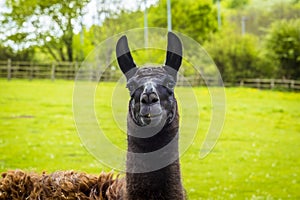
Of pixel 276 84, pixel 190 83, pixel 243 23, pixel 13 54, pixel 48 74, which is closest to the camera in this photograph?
pixel 190 83

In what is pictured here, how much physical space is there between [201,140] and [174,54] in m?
3.33

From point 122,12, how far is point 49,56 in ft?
9.18

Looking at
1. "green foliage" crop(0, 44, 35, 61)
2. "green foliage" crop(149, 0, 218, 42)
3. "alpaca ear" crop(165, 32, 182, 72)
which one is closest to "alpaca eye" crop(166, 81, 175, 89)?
"alpaca ear" crop(165, 32, 182, 72)

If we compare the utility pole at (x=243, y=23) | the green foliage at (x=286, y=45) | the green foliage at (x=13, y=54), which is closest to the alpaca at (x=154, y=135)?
the green foliage at (x=13, y=54)

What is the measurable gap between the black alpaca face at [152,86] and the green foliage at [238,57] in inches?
439

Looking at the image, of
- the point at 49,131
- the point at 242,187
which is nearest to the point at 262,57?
the point at 49,131

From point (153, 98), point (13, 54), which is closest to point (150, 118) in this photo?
point (153, 98)

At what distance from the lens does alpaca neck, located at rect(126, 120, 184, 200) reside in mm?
2201

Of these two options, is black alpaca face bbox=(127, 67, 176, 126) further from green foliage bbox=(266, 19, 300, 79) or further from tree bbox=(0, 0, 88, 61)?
green foliage bbox=(266, 19, 300, 79)

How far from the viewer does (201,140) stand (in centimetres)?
550

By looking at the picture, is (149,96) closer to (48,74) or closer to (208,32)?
(48,74)

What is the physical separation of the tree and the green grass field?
1599 millimetres

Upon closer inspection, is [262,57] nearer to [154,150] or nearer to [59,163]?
[59,163]

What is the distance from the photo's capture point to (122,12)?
8.46 meters
